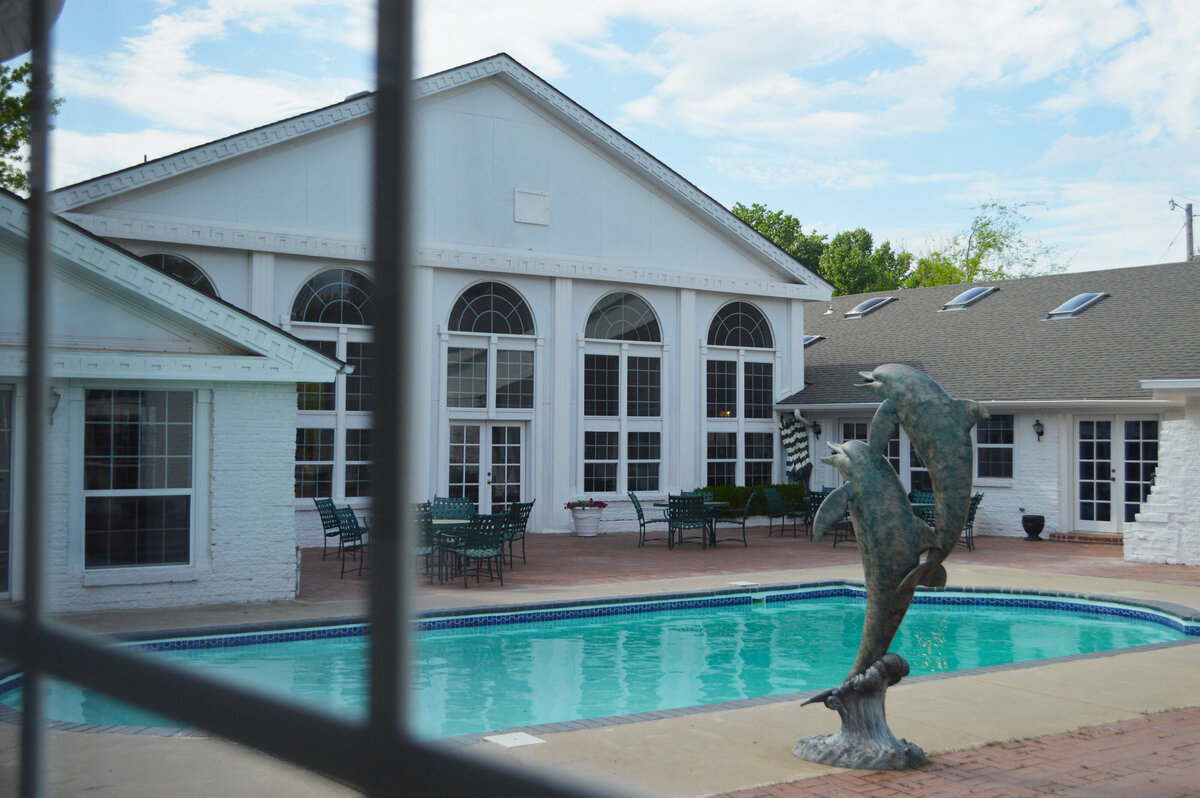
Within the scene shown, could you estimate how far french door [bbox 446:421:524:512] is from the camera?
19156 millimetres

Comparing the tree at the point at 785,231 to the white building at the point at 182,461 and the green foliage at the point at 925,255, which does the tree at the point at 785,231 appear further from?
the white building at the point at 182,461

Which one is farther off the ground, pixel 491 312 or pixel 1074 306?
pixel 1074 306

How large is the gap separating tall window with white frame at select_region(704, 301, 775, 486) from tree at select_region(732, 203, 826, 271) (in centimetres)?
3003

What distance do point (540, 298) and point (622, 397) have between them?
8.19 feet

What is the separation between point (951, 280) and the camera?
48.8 metres

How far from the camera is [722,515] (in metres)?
20.4

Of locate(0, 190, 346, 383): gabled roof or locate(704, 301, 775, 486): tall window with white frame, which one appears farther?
locate(704, 301, 775, 486): tall window with white frame

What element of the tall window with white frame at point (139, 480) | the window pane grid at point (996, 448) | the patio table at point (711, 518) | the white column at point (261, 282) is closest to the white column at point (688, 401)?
the patio table at point (711, 518)

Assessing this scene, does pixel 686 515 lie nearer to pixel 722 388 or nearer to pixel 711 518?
pixel 711 518

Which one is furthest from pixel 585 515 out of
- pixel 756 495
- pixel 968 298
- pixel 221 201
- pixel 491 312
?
pixel 968 298

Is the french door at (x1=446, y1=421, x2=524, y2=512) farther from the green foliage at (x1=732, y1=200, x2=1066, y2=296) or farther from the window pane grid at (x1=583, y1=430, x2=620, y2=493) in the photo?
the green foliage at (x1=732, y1=200, x2=1066, y2=296)

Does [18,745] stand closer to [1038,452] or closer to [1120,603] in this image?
[1120,603]

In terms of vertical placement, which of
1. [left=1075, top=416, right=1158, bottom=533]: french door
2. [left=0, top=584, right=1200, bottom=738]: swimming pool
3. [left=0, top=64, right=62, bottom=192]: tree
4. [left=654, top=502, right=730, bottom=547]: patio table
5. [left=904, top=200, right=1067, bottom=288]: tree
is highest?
[left=904, top=200, right=1067, bottom=288]: tree

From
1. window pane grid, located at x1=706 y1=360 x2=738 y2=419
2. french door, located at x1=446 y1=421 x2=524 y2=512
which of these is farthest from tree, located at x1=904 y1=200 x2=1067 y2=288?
french door, located at x1=446 y1=421 x2=524 y2=512
